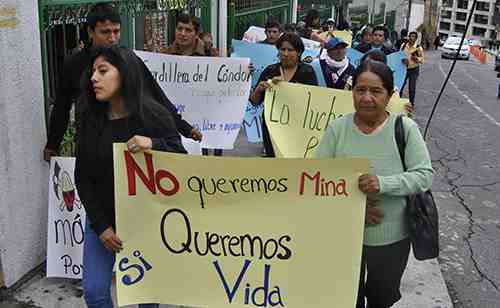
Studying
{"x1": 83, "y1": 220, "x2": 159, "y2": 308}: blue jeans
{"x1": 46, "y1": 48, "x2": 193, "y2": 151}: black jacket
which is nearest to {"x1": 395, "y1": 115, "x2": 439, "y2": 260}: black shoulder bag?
{"x1": 83, "y1": 220, "x2": 159, "y2": 308}: blue jeans

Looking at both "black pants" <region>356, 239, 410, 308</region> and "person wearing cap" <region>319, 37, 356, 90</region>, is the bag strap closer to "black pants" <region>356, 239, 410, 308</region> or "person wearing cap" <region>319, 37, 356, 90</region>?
"black pants" <region>356, 239, 410, 308</region>

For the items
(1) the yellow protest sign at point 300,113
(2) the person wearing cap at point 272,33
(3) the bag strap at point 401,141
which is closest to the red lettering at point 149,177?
(3) the bag strap at point 401,141

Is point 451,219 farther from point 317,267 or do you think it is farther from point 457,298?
point 317,267

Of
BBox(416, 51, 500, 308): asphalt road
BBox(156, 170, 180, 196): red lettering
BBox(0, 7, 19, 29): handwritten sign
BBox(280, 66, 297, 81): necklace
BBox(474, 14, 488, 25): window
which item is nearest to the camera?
BBox(156, 170, 180, 196): red lettering

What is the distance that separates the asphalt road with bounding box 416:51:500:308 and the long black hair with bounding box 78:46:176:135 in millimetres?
2573

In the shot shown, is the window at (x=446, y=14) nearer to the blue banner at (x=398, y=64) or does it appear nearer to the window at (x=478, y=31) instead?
the window at (x=478, y=31)

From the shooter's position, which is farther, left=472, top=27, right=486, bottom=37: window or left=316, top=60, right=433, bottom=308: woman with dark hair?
left=472, top=27, right=486, bottom=37: window

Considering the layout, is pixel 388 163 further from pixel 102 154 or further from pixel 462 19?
pixel 462 19

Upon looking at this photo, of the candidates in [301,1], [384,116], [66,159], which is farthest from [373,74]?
[301,1]

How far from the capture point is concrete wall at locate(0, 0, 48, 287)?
12.5 feet

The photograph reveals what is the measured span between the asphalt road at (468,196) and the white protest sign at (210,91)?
221 cm

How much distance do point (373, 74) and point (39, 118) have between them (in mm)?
2341

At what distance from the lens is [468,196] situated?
6.88 metres

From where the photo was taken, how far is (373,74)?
9.22 feet
